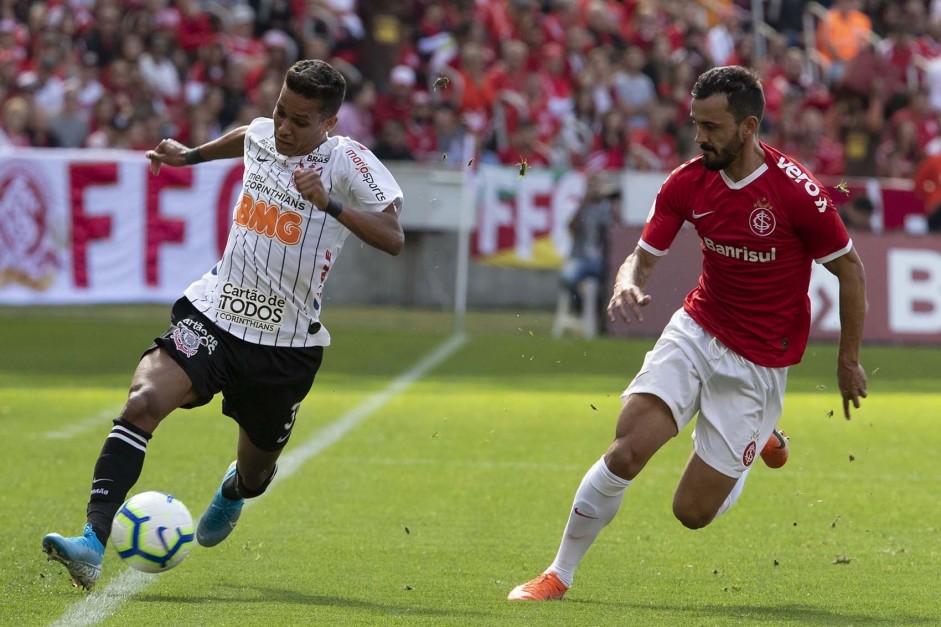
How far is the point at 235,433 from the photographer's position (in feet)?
35.6

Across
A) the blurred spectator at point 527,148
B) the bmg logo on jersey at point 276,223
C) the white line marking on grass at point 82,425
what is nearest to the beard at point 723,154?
the bmg logo on jersey at point 276,223

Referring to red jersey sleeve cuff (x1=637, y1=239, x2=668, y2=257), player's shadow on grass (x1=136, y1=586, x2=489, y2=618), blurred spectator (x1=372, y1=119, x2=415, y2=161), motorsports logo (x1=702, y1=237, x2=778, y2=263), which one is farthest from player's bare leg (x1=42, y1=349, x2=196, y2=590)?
blurred spectator (x1=372, y1=119, x2=415, y2=161)

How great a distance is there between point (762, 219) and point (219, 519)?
2.70 m

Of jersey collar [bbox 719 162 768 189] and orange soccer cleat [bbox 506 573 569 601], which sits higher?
jersey collar [bbox 719 162 768 189]

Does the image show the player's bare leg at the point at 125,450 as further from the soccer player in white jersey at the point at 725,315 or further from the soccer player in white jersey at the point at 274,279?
the soccer player in white jersey at the point at 725,315

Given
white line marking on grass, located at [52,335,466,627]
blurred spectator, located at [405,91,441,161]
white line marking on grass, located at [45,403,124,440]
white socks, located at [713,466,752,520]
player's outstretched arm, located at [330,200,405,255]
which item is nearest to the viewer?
white line marking on grass, located at [52,335,466,627]

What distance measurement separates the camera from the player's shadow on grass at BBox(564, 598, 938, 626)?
5.88m

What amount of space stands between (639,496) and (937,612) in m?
3.01

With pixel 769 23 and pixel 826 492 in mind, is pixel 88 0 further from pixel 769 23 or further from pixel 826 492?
pixel 826 492

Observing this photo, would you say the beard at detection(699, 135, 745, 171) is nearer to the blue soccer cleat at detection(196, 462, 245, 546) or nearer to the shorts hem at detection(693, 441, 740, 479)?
the shorts hem at detection(693, 441, 740, 479)

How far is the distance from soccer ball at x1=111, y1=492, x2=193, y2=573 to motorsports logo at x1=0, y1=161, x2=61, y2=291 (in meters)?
12.0

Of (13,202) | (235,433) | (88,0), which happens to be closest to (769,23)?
(88,0)

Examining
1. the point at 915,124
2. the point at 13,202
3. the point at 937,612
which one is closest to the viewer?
the point at 937,612

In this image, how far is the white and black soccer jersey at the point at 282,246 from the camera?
20.6ft
